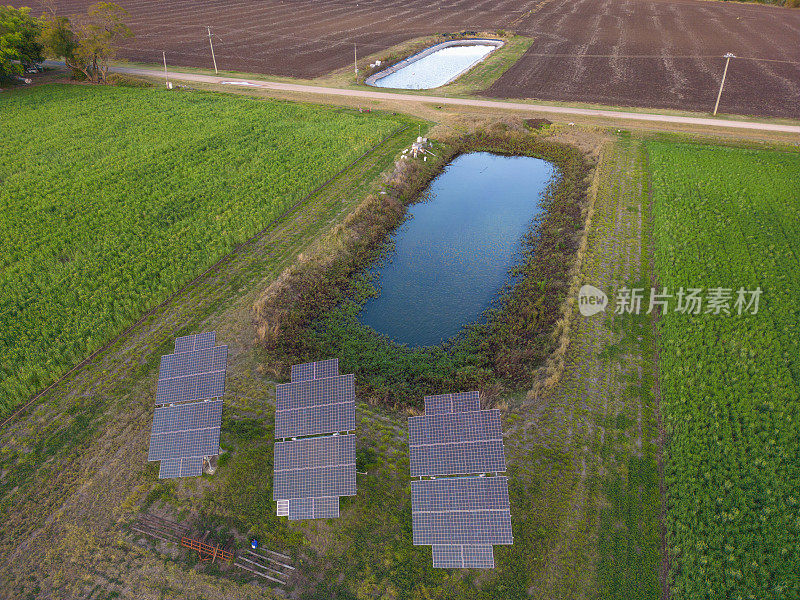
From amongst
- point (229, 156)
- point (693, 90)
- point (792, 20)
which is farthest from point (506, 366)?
point (792, 20)

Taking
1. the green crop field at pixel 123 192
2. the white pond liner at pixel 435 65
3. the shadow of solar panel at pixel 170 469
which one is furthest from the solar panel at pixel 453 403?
the white pond liner at pixel 435 65

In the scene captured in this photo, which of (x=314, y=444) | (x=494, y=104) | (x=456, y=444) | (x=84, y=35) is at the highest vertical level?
(x=84, y=35)

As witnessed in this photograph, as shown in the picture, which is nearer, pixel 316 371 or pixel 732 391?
pixel 316 371

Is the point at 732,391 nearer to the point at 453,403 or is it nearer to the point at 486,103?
the point at 453,403

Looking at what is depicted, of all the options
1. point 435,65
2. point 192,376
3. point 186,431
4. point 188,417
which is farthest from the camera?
point 435,65

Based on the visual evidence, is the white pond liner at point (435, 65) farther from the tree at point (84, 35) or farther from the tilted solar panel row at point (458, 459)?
the tilted solar panel row at point (458, 459)

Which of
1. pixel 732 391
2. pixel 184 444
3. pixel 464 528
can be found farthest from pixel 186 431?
pixel 732 391

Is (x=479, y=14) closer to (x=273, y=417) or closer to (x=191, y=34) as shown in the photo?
(x=191, y=34)
